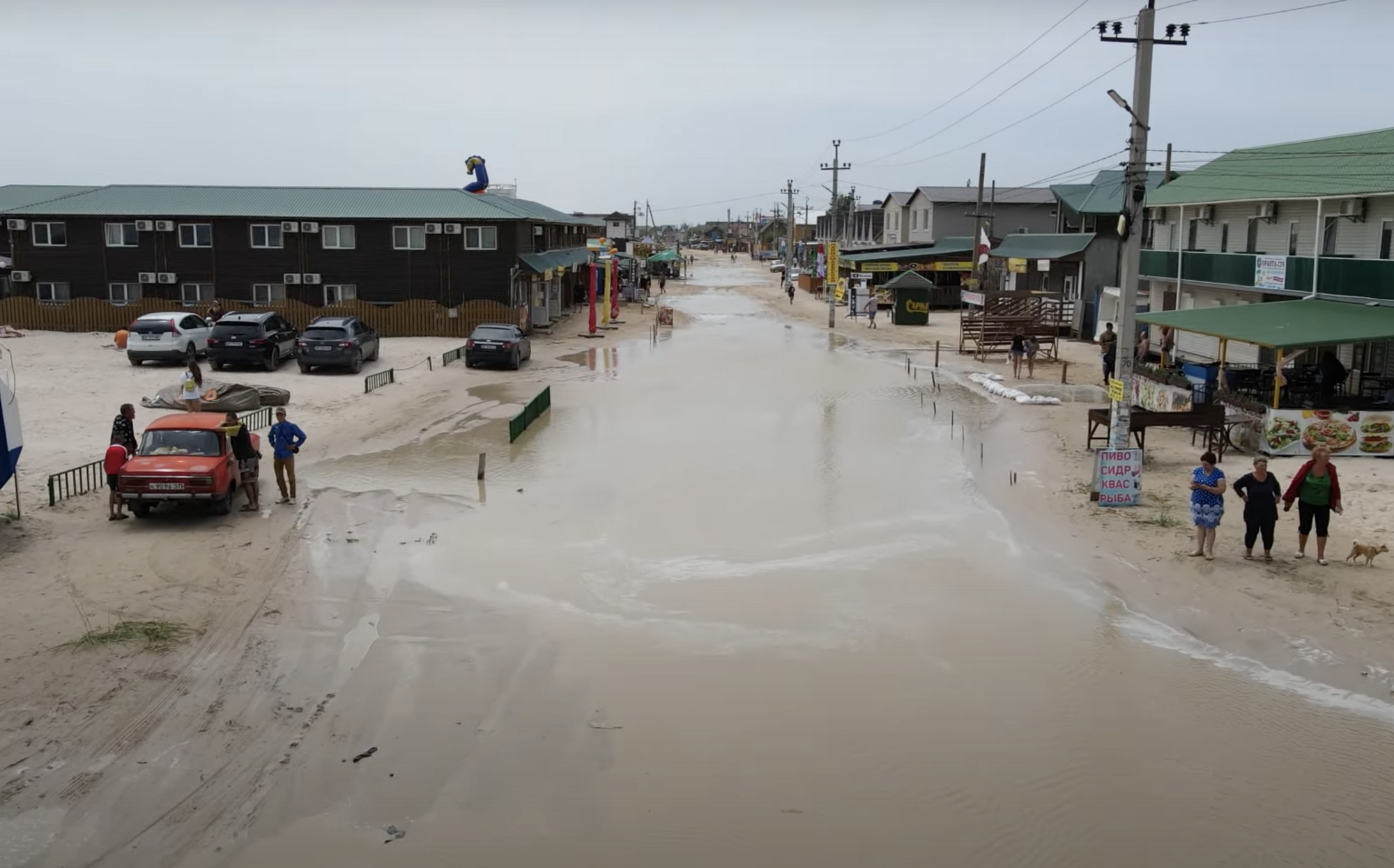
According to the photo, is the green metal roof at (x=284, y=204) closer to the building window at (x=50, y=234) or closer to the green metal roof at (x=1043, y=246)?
the building window at (x=50, y=234)

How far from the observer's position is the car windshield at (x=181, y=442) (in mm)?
15898

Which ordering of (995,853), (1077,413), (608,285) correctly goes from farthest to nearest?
1. (608,285)
2. (1077,413)
3. (995,853)

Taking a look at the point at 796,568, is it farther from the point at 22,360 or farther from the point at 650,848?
the point at 22,360

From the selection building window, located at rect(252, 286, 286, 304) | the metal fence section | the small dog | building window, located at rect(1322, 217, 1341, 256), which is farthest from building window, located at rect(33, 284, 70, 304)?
the small dog

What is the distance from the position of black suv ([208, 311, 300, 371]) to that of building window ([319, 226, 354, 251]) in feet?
36.6

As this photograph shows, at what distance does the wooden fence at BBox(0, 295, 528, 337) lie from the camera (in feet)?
132

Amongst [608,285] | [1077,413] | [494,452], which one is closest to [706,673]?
[494,452]

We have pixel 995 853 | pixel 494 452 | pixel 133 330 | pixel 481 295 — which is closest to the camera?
pixel 995 853

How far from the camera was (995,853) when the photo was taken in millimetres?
7793

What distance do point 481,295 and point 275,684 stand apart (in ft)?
109

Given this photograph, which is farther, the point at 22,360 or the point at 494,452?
the point at 22,360

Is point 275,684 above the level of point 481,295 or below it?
below

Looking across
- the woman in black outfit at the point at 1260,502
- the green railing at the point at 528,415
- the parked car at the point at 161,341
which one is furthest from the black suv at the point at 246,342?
the woman in black outfit at the point at 1260,502

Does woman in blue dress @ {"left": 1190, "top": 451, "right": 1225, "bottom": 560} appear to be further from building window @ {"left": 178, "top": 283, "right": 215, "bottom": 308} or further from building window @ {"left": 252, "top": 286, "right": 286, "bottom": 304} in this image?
building window @ {"left": 178, "top": 283, "right": 215, "bottom": 308}
